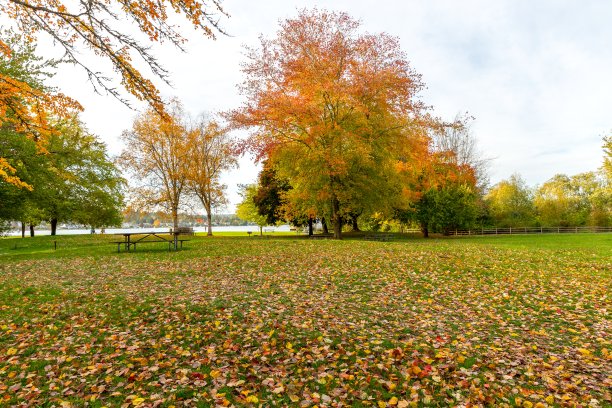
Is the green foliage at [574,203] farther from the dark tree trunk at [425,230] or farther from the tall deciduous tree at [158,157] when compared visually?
the tall deciduous tree at [158,157]

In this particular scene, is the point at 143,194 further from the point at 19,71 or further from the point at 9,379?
the point at 9,379

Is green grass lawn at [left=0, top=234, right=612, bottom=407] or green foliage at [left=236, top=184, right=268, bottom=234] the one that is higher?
green foliage at [left=236, top=184, right=268, bottom=234]

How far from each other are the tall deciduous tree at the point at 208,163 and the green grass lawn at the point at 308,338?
2307 centimetres

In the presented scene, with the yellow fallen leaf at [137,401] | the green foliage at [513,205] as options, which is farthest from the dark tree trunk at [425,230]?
the yellow fallen leaf at [137,401]

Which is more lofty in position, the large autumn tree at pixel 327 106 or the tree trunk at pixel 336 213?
the large autumn tree at pixel 327 106

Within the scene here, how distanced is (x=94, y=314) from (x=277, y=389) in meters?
5.24

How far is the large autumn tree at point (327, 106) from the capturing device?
850 inches

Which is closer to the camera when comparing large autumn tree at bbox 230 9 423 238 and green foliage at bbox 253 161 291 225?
large autumn tree at bbox 230 9 423 238

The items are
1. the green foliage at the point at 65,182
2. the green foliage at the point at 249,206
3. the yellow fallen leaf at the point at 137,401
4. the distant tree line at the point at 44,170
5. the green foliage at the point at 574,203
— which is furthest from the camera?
the green foliage at the point at 574,203

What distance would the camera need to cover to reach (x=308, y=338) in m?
6.00

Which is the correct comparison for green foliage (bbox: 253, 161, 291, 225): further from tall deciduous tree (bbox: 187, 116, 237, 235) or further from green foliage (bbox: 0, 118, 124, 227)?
green foliage (bbox: 0, 118, 124, 227)

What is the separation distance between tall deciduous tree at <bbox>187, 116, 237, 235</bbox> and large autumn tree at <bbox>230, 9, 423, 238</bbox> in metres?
12.6

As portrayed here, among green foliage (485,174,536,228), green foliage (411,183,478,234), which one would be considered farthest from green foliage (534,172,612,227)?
green foliage (411,183,478,234)

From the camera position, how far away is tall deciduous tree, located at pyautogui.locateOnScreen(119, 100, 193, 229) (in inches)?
1278
